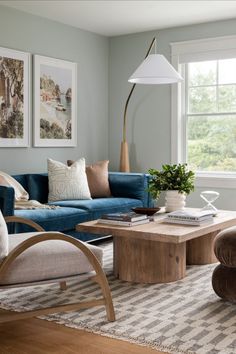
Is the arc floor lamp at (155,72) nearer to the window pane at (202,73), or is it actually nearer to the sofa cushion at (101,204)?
the sofa cushion at (101,204)

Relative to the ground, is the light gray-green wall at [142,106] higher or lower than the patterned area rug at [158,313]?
higher

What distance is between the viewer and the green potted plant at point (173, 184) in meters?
4.53

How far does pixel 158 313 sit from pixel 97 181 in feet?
8.99

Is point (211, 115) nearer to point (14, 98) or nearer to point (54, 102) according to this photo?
point (54, 102)

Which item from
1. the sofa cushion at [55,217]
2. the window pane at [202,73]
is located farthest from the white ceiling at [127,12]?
the sofa cushion at [55,217]

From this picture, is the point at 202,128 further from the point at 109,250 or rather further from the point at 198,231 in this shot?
the point at 198,231

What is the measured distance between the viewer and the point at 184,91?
6.52 m

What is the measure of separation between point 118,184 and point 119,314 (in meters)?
2.76

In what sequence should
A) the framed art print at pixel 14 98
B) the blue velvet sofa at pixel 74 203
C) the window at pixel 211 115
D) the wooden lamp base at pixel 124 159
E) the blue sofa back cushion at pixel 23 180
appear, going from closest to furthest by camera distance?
the blue velvet sofa at pixel 74 203 < the blue sofa back cushion at pixel 23 180 < the framed art print at pixel 14 98 < the window at pixel 211 115 < the wooden lamp base at pixel 124 159

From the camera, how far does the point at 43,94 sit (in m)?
5.98

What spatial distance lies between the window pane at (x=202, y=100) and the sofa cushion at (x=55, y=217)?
2.27 metres

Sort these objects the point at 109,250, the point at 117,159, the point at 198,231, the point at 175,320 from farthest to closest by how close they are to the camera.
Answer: the point at 117,159 → the point at 109,250 → the point at 198,231 → the point at 175,320

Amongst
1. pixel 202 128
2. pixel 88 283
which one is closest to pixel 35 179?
pixel 88 283

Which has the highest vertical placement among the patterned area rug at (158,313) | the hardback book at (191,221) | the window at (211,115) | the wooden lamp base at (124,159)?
the window at (211,115)
